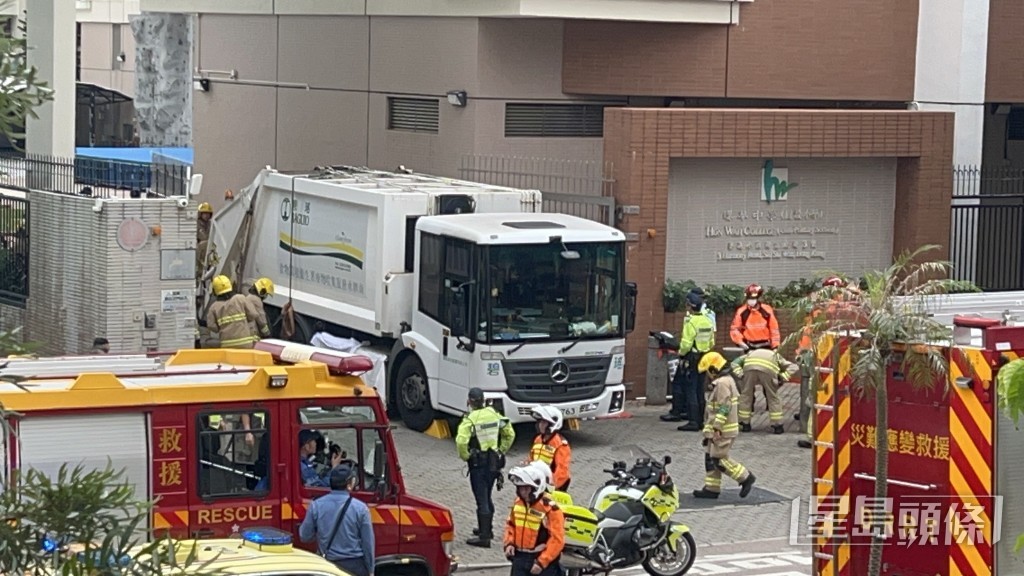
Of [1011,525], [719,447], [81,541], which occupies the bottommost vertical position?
[719,447]

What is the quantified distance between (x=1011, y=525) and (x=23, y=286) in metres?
15.6

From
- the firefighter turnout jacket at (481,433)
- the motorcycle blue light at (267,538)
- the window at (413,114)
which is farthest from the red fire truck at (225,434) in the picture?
the window at (413,114)

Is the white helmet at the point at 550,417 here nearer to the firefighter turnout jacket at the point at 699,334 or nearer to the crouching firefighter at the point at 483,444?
the crouching firefighter at the point at 483,444

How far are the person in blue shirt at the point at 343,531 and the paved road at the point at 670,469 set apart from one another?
3.61 metres

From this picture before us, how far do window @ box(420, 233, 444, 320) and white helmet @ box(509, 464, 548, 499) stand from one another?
24.7 ft

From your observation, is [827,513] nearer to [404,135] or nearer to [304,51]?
[404,135]

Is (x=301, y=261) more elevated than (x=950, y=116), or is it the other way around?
(x=950, y=116)

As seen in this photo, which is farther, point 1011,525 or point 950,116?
point 950,116

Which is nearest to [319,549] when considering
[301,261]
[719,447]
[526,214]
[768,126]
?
[719,447]

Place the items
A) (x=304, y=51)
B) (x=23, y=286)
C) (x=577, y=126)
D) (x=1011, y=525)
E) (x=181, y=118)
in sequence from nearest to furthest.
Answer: (x=1011, y=525) → (x=23, y=286) → (x=577, y=126) → (x=304, y=51) → (x=181, y=118)

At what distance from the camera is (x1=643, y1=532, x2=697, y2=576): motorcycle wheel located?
14211 millimetres

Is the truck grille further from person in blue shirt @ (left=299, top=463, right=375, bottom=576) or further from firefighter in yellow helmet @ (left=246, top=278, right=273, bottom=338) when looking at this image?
person in blue shirt @ (left=299, top=463, right=375, bottom=576)

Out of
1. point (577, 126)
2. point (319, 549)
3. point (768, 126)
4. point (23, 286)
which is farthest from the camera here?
point (577, 126)

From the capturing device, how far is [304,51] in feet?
94.4
